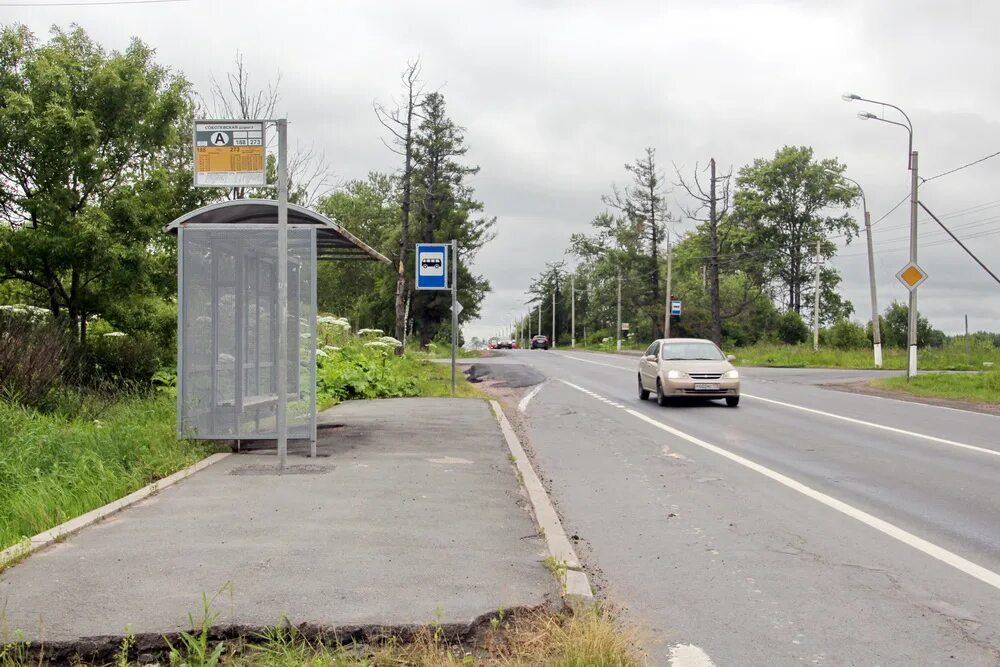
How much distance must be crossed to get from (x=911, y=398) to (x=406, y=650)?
67.4 ft

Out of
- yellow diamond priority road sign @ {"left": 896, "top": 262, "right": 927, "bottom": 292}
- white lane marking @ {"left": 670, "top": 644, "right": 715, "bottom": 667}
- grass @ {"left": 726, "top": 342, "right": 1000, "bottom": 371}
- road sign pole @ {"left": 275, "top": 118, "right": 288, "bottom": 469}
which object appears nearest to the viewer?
white lane marking @ {"left": 670, "top": 644, "right": 715, "bottom": 667}

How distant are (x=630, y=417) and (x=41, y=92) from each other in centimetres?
1317

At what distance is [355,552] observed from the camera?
5.59m

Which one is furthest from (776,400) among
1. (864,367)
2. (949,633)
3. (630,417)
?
(864,367)

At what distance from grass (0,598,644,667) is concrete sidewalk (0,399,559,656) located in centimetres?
10

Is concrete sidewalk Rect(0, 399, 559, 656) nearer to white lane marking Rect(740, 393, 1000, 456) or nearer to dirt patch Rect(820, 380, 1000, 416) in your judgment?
white lane marking Rect(740, 393, 1000, 456)

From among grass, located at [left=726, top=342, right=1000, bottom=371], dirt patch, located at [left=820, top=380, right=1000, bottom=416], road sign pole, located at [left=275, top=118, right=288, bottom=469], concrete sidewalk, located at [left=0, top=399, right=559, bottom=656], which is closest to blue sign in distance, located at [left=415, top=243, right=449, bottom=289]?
road sign pole, located at [left=275, top=118, right=288, bottom=469]

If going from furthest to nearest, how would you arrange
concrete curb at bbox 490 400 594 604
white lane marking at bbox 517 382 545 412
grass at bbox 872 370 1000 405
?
1. grass at bbox 872 370 1000 405
2. white lane marking at bbox 517 382 545 412
3. concrete curb at bbox 490 400 594 604

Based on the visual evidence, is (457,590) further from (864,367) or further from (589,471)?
(864,367)

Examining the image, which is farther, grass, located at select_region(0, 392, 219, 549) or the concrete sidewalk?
grass, located at select_region(0, 392, 219, 549)

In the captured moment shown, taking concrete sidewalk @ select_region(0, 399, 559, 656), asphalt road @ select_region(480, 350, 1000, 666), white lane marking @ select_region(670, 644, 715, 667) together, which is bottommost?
white lane marking @ select_region(670, 644, 715, 667)

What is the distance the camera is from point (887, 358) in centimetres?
4153

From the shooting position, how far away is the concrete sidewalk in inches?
173

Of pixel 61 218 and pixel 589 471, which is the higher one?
pixel 61 218
